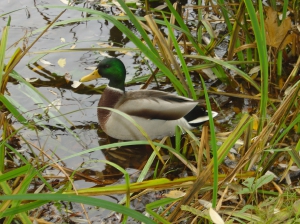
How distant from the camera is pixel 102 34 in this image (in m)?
5.39

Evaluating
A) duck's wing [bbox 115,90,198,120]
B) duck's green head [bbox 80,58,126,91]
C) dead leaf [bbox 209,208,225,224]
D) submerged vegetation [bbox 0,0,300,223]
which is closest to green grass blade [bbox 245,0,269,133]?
submerged vegetation [bbox 0,0,300,223]

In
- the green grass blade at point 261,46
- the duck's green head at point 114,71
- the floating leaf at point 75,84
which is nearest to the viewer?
the green grass blade at point 261,46

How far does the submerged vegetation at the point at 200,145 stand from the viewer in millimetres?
2598

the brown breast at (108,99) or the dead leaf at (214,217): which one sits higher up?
the dead leaf at (214,217)

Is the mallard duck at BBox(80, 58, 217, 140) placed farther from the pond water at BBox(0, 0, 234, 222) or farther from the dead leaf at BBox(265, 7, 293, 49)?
the dead leaf at BBox(265, 7, 293, 49)

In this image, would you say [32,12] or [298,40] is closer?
[298,40]

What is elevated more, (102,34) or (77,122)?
(102,34)

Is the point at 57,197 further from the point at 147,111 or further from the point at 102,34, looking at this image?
the point at 102,34

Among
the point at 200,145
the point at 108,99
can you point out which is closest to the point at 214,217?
the point at 200,145

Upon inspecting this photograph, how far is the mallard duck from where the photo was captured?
4008 mm

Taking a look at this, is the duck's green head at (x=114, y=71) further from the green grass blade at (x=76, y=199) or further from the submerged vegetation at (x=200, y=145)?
the green grass blade at (x=76, y=199)

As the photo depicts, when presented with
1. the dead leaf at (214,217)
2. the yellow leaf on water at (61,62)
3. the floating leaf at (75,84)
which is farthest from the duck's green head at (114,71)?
the dead leaf at (214,217)

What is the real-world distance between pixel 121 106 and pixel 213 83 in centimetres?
97

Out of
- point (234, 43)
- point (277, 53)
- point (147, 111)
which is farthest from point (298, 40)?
point (147, 111)
